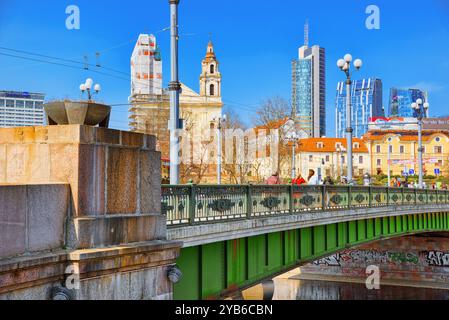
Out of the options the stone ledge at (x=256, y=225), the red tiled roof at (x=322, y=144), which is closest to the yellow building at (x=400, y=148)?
the red tiled roof at (x=322, y=144)

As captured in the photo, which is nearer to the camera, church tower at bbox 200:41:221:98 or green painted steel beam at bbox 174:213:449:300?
green painted steel beam at bbox 174:213:449:300

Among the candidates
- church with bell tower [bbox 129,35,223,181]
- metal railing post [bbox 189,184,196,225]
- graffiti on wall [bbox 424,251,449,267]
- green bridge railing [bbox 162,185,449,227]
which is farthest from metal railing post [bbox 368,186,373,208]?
graffiti on wall [bbox 424,251,449,267]

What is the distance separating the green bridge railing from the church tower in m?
78.1

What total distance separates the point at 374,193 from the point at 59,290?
17.5 m

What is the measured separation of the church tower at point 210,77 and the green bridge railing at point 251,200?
78.1 m

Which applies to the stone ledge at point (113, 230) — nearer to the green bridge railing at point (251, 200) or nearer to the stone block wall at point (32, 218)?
the stone block wall at point (32, 218)

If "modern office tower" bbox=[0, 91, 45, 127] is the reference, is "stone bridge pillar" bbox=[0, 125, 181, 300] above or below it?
below

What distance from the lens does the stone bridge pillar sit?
5500 mm

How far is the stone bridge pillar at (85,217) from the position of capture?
5500 millimetres

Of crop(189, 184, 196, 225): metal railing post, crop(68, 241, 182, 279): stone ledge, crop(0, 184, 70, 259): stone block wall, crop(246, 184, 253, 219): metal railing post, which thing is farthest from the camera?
crop(246, 184, 253, 219): metal railing post

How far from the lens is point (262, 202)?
1266cm

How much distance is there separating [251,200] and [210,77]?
88208 mm

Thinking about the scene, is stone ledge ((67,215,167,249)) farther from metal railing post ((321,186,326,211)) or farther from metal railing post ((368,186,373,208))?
metal railing post ((368,186,373,208))

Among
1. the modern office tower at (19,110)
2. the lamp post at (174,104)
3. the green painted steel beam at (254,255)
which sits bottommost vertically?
the green painted steel beam at (254,255)
